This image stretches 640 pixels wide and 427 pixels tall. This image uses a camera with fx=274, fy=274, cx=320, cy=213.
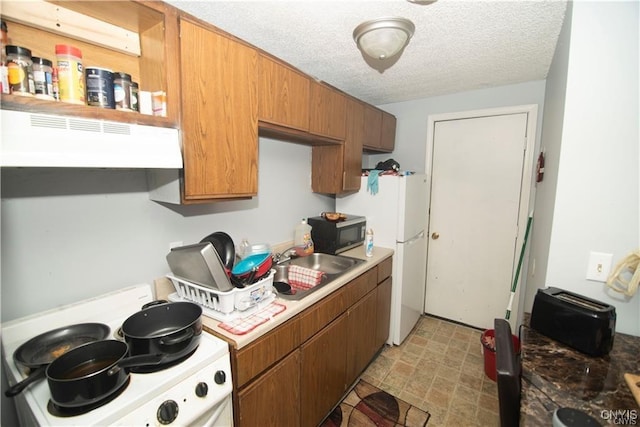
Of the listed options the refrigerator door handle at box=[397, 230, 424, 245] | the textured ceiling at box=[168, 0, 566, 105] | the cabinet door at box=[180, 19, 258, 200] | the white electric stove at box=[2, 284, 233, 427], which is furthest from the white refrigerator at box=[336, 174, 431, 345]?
the white electric stove at box=[2, 284, 233, 427]

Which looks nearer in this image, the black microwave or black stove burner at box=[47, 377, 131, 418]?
black stove burner at box=[47, 377, 131, 418]

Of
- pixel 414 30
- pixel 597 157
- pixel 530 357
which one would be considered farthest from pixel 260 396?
pixel 414 30

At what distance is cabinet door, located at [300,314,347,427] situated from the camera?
1.52 metres

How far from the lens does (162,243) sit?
1479 millimetres

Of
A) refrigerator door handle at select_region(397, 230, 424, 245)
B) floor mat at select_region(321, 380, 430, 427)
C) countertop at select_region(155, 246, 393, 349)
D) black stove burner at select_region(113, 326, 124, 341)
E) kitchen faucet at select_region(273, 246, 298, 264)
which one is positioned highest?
refrigerator door handle at select_region(397, 230, 424, 245)

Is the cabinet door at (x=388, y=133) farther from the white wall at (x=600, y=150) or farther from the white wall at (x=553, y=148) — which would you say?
the white wall at (x=600, y=150)

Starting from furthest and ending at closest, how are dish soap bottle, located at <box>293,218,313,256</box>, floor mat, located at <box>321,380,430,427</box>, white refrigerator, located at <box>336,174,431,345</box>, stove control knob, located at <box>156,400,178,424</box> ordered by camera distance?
white refrigerator, located at <box>336,174,431,345</box> → dish soap bottle, located at <box>293,218,313,256</box> → floor mat, located at <box>321,380,430,427</box> → stove control knob, located at <box>156,400,178,424</box>

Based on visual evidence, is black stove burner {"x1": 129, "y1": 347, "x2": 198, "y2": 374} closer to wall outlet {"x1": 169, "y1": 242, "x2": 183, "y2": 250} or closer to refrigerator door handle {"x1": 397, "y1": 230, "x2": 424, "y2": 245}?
wall outlet {"x1": 169, "y1": 242, "x2": 183, "y2": 250}

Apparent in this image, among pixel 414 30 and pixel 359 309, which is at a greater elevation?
pixel 414 30

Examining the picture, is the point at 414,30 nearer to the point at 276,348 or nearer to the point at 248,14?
the point at 248,14

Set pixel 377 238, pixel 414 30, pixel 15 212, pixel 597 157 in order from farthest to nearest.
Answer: pixel 377 238 → pixel 414 30 → pixel 597 157 → pixel 15 212

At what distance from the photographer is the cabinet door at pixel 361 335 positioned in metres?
1.92

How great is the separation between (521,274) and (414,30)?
236cm

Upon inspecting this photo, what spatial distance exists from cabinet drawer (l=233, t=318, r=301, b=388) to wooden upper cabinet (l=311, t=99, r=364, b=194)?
1.30 metres
